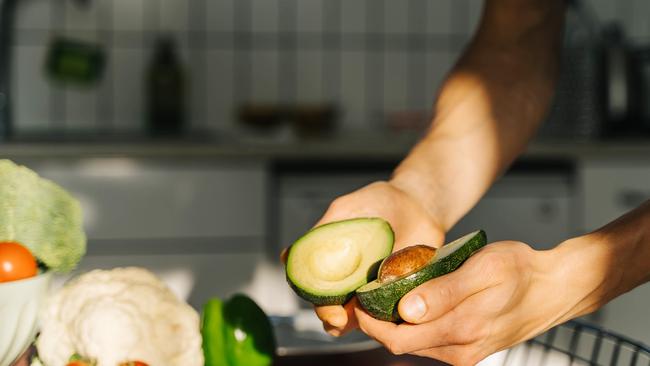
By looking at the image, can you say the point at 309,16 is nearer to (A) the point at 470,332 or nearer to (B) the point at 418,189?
(B) the point at 418,189

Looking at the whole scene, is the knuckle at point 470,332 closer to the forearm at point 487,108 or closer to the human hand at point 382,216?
the human hand at point 382,216

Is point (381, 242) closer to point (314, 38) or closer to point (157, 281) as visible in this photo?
point (157, 281)

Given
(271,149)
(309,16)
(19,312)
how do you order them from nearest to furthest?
1. (19,312)
2. (271,149)
3. (309,16)

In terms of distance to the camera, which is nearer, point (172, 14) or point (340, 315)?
point (340, 315)

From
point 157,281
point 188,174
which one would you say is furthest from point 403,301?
point 188,174

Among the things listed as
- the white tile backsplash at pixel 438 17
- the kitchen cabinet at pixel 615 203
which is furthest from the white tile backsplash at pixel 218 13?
the kitchen cabinet at pixel 615 203

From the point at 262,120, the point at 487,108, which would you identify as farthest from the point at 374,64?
the point at 487,108

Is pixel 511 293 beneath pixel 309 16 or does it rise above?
beneath
